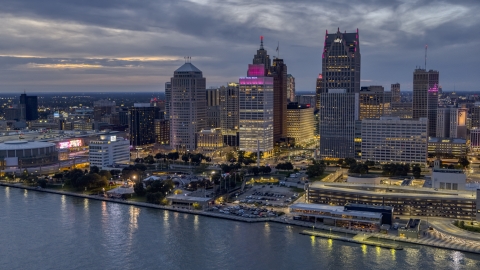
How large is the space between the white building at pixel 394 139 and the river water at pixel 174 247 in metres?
16.3

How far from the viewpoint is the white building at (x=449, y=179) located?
76.9 ft

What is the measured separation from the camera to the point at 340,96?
36.1 meters

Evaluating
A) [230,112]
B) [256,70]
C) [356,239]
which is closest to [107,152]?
[256,70]

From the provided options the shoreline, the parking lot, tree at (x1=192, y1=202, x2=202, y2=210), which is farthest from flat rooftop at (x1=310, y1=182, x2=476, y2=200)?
tree at (x1=192, y1=202, x2=202, y2=210)

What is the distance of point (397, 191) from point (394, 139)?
11.5 metres

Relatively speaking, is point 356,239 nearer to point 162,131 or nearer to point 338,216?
point 338,216

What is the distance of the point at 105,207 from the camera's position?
23.5 m

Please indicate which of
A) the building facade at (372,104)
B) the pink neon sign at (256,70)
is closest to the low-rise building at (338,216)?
the pink neon sign at (256,70)

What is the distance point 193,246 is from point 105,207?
7588 mm

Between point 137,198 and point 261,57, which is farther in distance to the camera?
point 261,57

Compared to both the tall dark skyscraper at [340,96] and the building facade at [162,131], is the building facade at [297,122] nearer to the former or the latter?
the tall dark skyscraper at [340,96]

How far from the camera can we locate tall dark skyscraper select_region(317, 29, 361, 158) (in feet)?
118

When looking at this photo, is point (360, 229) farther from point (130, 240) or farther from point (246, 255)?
point (130, 240)

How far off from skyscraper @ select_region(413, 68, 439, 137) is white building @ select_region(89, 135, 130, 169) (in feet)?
91.7
